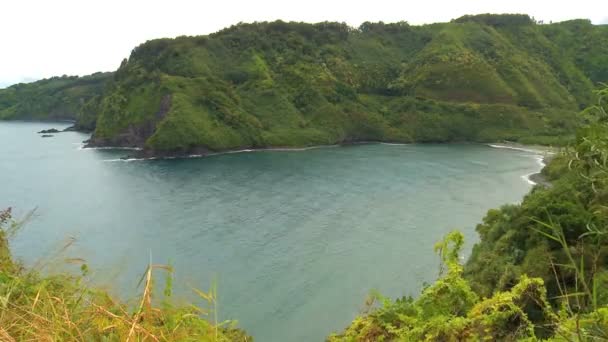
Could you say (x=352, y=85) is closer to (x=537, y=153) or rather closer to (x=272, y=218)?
(x=537, y=153)

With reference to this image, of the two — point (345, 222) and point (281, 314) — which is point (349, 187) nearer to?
point (345, 222)

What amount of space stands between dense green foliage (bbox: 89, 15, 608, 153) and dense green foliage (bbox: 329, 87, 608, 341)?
69525mm

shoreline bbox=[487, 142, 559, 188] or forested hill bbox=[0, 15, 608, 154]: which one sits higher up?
forested hill bbox=[0, 15, 608, 154]

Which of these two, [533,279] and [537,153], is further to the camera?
[537,153]

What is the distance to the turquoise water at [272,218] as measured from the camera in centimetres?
2822

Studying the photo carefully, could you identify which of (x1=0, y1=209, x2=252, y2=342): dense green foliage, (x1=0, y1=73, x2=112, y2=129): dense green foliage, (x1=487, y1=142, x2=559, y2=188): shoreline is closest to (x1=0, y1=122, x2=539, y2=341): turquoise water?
(x1=0, y1=209, x2=252, y2=342): dense green foliage

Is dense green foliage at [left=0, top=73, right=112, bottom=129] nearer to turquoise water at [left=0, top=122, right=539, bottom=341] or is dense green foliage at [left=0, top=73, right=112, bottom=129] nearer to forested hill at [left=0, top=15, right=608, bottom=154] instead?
forested hill at [left=0, top=15, right=608, bottom=154]

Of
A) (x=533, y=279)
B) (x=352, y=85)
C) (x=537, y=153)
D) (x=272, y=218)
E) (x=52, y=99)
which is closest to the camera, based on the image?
(x=533, y=279)

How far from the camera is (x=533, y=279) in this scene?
7.00 meters

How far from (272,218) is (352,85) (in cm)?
8076

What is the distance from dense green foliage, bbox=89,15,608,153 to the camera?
93.9 m

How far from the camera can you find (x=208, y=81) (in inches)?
3969

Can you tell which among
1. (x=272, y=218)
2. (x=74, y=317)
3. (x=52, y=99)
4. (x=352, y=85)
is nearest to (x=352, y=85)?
(x=352, y=85)

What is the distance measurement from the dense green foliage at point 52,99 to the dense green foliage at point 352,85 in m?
43.9
